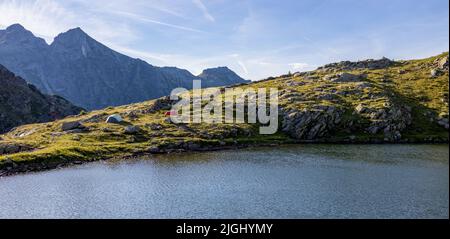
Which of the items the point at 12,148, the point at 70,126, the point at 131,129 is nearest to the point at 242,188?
the point at 12,148

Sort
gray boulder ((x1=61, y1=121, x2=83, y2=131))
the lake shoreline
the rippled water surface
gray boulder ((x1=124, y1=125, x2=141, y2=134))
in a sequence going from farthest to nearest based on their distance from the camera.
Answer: gray boulder ((x1=61, y1=121, x2=83, y2=131))
gray boulder ((x1=124, y1=125, x2=141, y2=134))
the lake shoreline
the rippled water surface

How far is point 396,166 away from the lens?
117000 millimetres

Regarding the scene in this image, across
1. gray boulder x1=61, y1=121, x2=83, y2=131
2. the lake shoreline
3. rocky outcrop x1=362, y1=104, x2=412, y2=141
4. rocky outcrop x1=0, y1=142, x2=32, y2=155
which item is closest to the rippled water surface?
the lake shoreline

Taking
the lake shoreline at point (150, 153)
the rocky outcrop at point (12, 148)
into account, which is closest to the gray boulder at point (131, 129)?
the lake shoreline at point (150, 153)

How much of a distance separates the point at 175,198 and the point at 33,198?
32.2 metres

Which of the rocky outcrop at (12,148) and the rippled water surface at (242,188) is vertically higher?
the rocky outcrop at (12,148)

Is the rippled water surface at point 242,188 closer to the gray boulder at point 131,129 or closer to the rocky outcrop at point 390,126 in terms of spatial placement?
the gray boulder at point 131,129

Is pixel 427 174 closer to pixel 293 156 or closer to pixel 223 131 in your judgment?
pixel 293 156

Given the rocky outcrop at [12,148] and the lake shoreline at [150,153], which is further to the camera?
the rocky outcrop at [12,148]

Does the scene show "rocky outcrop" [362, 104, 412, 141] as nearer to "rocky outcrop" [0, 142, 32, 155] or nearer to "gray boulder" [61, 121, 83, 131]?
"gray boulder" [61, 121, 83, 131]

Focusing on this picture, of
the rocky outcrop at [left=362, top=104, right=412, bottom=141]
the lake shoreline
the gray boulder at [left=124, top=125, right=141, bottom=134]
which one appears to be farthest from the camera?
the rocky outcrop at [left=362, top=104, right=412, bottom=141]

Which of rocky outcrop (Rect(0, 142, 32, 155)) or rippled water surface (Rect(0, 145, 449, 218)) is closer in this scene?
rippled water surface (Rect(0, 145, 449, 218))

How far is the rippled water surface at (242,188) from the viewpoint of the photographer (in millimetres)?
75750

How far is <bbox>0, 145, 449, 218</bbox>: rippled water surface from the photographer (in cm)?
7575
